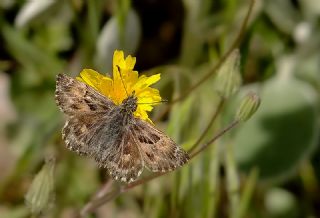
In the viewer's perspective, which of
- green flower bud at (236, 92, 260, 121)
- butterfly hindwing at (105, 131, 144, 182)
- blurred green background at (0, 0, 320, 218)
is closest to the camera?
butterfly hindwing at (105, 131, 144, 182)

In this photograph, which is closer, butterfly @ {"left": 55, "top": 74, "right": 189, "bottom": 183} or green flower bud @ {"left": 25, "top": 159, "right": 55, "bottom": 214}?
butterfly @ {"left": 55, "top": 74, "right": 189, "bottom": 183}

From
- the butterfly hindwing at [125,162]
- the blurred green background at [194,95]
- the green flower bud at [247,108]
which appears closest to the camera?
the butterfly hindwing at [125,162]

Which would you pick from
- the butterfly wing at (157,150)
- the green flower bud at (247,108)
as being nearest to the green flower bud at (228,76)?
the green flower bud at (247,108)

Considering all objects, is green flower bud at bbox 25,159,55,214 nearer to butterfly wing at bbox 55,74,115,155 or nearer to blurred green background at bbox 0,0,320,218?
butterfly wing at bbox 55,74,115,155

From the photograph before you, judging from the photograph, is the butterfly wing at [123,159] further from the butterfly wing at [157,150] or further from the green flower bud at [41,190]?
the green flower bud at [41,190]

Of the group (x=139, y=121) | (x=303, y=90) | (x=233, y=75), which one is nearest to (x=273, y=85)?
(x=303, y=90)

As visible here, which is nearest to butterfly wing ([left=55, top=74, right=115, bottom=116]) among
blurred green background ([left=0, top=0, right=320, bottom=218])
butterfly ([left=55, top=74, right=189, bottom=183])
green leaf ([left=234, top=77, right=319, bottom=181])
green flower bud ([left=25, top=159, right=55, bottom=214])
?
butterfly ([left=55, top=74, right=189, bottom=183])

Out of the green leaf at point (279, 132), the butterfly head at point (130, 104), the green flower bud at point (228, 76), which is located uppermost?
the butterfly head at point (130, 104)
